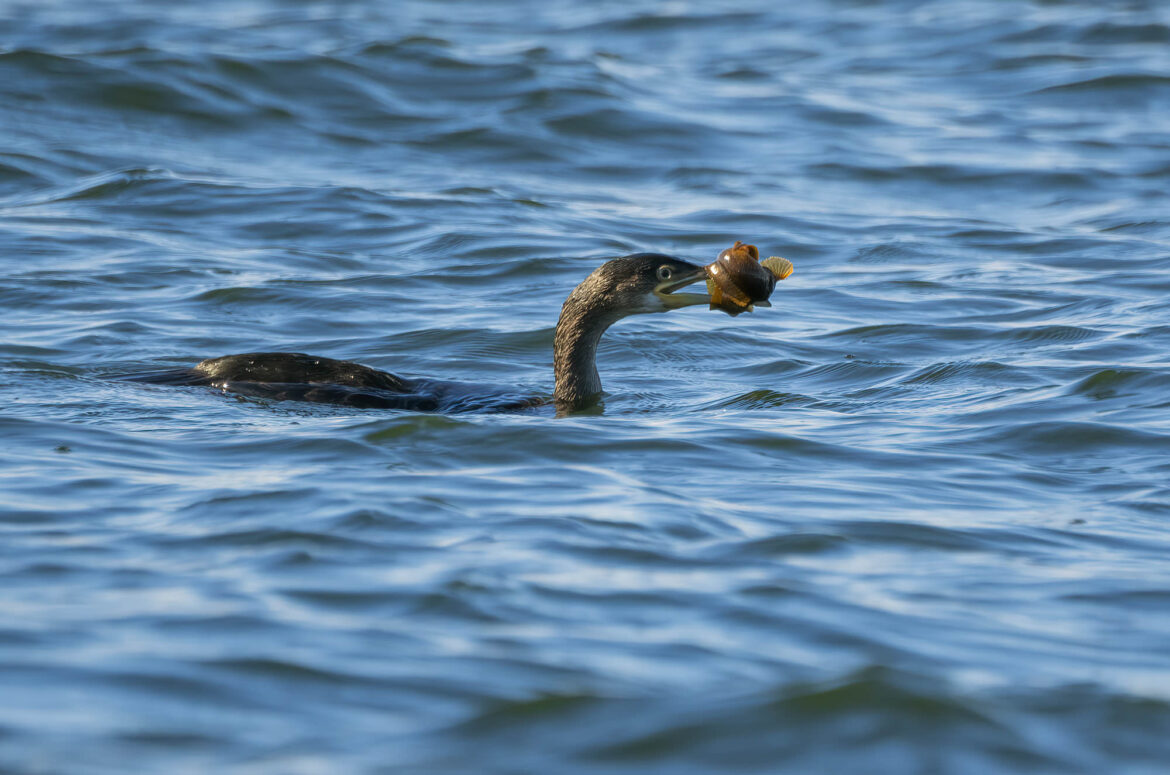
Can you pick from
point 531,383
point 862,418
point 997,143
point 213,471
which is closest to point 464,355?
point 531,383

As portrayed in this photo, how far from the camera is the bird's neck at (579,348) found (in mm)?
8398

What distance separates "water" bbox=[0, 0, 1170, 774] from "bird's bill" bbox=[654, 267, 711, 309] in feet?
1.97

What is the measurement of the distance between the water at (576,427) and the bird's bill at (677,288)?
599mm

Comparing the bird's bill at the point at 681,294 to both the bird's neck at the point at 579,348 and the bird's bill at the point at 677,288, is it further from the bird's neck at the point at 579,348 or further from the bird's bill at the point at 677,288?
the bird's neck at the point at 579,348

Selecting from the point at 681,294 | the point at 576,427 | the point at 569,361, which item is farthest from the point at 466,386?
the point at 681,294

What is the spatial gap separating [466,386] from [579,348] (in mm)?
696

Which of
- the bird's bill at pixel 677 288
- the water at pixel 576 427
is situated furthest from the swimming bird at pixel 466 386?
the water at pixel 576 427

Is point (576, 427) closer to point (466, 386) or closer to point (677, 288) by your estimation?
point (466, 386)

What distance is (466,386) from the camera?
819cm

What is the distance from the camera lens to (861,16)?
23.7 meters

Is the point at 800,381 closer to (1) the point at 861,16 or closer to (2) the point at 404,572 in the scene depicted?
(2) the point at 404,572

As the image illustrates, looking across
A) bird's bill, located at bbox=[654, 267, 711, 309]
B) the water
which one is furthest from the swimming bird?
the water

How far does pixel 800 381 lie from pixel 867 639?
15.2 feet

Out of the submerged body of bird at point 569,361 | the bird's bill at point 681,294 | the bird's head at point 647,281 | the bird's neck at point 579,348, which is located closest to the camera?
the submerged body of bird at point 569,361
